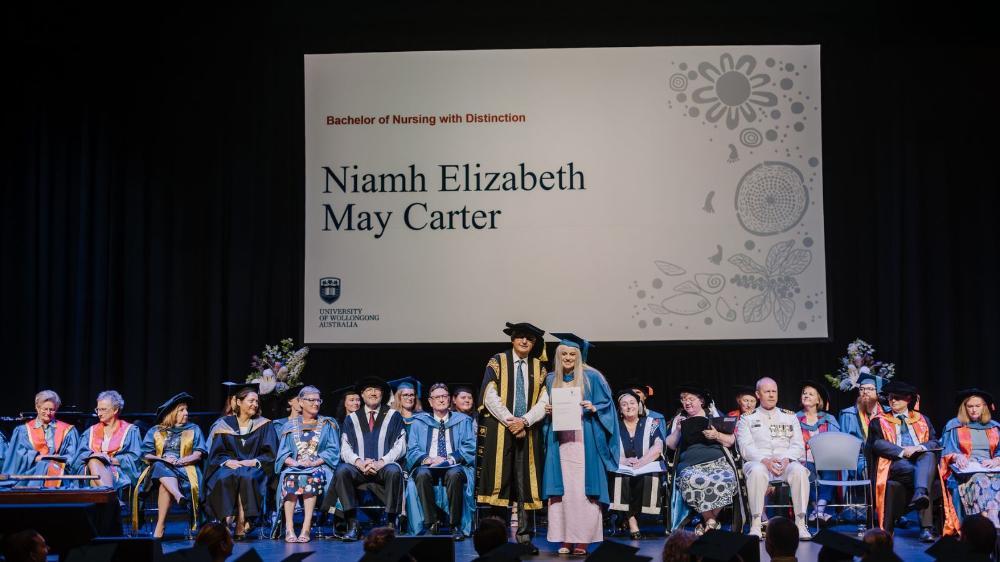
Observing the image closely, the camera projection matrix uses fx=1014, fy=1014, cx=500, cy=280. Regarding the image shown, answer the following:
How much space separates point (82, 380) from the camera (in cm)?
1054

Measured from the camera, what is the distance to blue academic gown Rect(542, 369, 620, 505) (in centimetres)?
691

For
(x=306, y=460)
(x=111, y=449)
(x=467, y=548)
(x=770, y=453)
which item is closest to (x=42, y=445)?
(x=111, y=449)

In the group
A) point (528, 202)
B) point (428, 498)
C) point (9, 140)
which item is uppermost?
point (9, 140)

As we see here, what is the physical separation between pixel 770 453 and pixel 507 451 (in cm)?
225

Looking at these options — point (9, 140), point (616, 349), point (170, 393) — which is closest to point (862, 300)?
point (616, 349)

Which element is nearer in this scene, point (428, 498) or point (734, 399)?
point (428, 498)

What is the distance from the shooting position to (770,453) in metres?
8.09

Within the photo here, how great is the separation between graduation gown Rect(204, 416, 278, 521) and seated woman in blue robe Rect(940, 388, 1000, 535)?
531 centimetres

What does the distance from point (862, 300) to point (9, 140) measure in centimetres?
914

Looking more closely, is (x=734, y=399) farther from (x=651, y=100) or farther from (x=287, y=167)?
(x=287, y=167)

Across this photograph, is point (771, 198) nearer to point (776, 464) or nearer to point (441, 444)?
point (776, 464)

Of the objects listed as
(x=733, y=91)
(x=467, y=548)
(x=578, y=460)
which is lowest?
(x=467, y=548)

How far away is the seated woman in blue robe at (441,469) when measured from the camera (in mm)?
8117

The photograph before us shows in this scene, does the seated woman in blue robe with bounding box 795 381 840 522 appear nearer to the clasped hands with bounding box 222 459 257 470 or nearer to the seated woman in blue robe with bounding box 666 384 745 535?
the seated woman in blue robe with bounding box 666 384 745 535
